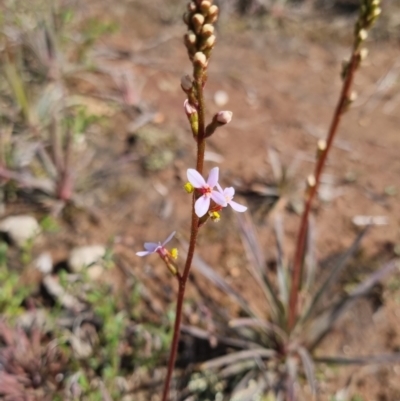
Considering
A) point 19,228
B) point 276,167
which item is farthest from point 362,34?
point 19,228

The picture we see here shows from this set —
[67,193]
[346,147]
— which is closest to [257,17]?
[346,147]

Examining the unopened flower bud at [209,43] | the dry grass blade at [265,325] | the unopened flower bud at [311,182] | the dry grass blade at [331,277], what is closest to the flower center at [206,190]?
the unopened flower bud at [209,43]

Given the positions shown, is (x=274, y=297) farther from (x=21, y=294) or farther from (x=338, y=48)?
(x=338, y=48)

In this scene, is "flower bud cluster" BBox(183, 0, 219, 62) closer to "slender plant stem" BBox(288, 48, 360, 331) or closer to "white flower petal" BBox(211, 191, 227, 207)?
"white flower petal" BBox(211, 191, 227, 207)

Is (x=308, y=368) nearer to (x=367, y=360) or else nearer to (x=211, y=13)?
(x=367, y=360)

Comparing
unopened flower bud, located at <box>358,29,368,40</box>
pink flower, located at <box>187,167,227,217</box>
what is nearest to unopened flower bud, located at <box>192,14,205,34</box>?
pink flower, located at <box>187,167,227,217</box>
